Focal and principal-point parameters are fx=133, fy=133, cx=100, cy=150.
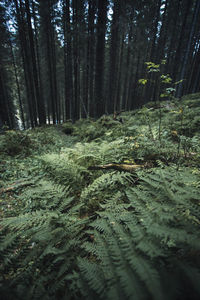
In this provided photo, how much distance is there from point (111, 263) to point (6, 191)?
2.72m

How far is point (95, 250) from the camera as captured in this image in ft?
3.46

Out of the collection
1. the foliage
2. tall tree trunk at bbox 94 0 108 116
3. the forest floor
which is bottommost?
the foliage

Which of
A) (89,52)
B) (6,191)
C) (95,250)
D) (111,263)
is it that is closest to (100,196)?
(95,250)

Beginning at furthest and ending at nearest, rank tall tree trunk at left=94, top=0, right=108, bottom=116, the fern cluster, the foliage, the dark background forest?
1. the dark background forest
2. tall tree trunk at left=94, top=0, right=108, bottom=116
3. the foliage
4. the fern cluster

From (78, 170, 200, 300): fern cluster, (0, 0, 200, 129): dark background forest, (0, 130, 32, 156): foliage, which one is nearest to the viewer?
(78, 170, 200, 300): fern cluster

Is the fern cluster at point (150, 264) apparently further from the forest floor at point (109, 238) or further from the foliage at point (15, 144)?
the foliage at point (15, 144)

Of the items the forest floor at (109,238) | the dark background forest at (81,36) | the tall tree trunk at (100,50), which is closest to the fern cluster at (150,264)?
the forest floor at (109,238)

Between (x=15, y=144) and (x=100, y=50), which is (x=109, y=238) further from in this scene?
(x=100, y=50)

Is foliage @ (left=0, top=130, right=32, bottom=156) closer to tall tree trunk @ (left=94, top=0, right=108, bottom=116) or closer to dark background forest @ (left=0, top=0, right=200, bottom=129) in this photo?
dark background forest @ (left=0, top=0, right=200, bottom=129)

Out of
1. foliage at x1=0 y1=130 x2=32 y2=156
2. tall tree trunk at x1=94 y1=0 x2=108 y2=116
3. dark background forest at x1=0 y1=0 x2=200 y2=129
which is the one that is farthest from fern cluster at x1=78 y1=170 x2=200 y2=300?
tall tree trunk at x1=94 y1=0 x2=108 y2=116

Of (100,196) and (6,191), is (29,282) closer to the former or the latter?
(100,196)

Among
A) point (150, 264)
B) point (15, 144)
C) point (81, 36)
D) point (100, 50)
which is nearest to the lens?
point (150, 264)

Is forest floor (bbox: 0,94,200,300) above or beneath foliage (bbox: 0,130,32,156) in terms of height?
above

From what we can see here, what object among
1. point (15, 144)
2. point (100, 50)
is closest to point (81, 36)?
point (100, 50)
